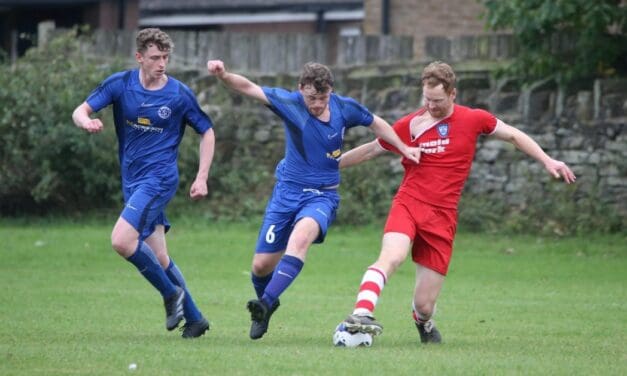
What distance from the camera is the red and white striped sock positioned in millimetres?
9625

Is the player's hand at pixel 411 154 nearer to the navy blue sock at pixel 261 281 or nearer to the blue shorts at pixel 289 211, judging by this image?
the blue shorts at pixel 289 211

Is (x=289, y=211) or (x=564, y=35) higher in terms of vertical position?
(x=564, y=35)

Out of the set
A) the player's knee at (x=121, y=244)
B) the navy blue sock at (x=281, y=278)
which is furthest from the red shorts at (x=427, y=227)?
the player's knee at (x=121, y=244)

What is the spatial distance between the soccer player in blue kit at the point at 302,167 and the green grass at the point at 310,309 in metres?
0.66

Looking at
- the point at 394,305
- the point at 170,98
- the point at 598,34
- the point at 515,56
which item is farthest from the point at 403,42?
the point at 170,98

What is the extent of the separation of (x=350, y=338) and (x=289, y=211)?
4.24ft

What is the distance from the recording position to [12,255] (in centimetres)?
1870

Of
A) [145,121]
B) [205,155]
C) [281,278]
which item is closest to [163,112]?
[145,121]

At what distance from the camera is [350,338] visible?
9.85 meters

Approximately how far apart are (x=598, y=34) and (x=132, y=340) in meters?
11.3

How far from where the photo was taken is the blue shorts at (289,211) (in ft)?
34.7

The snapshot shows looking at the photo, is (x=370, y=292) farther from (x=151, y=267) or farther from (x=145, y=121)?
(x=145, y=121)

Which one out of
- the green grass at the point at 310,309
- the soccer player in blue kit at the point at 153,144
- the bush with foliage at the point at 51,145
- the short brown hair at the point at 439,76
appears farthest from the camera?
the bush with foliage at the point at 51,145

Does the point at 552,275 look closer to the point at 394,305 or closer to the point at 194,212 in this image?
the point at 394,305
